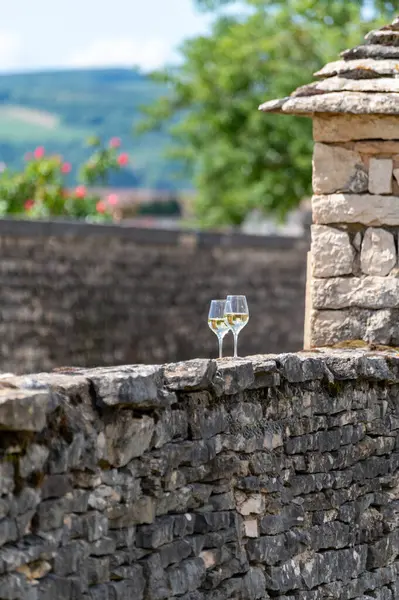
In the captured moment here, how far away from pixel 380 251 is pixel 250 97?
19.7m

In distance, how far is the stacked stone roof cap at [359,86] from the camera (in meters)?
7.19

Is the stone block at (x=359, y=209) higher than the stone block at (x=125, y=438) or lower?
higher

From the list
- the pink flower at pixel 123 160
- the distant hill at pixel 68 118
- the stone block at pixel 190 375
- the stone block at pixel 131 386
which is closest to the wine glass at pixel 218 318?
the stone block at pixel 190 375

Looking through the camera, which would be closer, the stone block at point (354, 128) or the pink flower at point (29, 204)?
the stone block at point (354, 128)

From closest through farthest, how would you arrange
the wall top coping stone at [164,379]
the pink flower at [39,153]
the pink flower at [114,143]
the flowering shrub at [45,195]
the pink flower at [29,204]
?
the wall top coping stone at [164,379] → the pink flower at [29,204] → the flowering shrub at [45,195] → the pink flower at [39,153] → the pink flower at [114,143]

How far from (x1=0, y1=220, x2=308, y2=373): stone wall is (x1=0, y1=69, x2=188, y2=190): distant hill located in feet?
306

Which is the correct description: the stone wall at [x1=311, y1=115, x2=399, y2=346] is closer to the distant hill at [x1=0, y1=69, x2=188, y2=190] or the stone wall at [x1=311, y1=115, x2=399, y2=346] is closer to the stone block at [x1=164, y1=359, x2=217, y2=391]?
the stone block at [x1=164, y1=359, x2=217, y2=391]

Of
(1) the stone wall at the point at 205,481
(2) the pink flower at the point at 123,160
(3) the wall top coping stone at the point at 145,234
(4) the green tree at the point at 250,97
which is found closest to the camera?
(1) the stone wall at the point at 205,481

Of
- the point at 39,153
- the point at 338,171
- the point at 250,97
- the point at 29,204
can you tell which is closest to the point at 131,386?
the point at 338,171

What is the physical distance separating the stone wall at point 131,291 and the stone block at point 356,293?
23.8ft

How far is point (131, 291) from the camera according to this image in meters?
16.1

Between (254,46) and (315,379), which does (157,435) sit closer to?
(315,379)

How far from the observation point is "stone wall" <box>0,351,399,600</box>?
4.36m

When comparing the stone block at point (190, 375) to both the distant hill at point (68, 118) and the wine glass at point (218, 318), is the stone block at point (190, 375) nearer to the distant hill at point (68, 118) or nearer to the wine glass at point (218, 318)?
the wine glass at point (218, 318)
